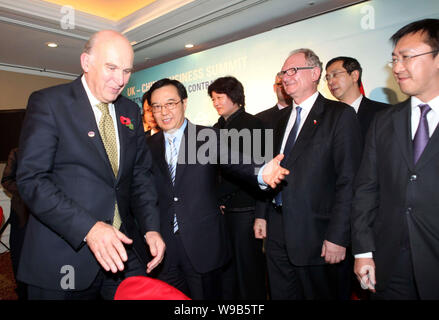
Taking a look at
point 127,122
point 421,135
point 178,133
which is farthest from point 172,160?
point 421,135

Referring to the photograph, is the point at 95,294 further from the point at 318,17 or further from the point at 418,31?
the point at 318,17

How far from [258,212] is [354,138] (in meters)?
0.96

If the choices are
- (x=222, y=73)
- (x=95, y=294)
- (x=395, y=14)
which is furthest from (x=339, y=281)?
(x=222, y=73)

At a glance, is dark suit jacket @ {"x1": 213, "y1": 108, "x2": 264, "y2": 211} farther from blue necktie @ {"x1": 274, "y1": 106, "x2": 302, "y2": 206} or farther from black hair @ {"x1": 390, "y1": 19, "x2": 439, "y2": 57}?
black hair @ {"x1": 390, "y1": 19, "x2": 439, "y2": 57}

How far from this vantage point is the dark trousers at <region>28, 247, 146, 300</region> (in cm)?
145

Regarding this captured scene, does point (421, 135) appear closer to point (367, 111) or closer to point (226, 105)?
point (367, 111)

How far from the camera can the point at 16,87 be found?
7.13 m

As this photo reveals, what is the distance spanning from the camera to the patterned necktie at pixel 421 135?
4.98ft

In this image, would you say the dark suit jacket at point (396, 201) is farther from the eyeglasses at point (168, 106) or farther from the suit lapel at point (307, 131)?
the eyeglasses at point (168, 106)

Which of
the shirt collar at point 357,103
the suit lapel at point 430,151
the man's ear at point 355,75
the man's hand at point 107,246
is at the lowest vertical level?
the man's hand at point 107,246

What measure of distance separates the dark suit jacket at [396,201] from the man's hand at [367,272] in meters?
0.04

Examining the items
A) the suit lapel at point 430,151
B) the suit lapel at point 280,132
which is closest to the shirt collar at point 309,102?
the suit lapel at point 280,132

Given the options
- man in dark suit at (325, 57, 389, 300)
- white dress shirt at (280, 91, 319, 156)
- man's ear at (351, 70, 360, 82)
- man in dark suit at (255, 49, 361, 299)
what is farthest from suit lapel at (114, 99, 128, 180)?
man's ear at (351, 70, 360, 82)

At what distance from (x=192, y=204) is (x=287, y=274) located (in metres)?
0.84
